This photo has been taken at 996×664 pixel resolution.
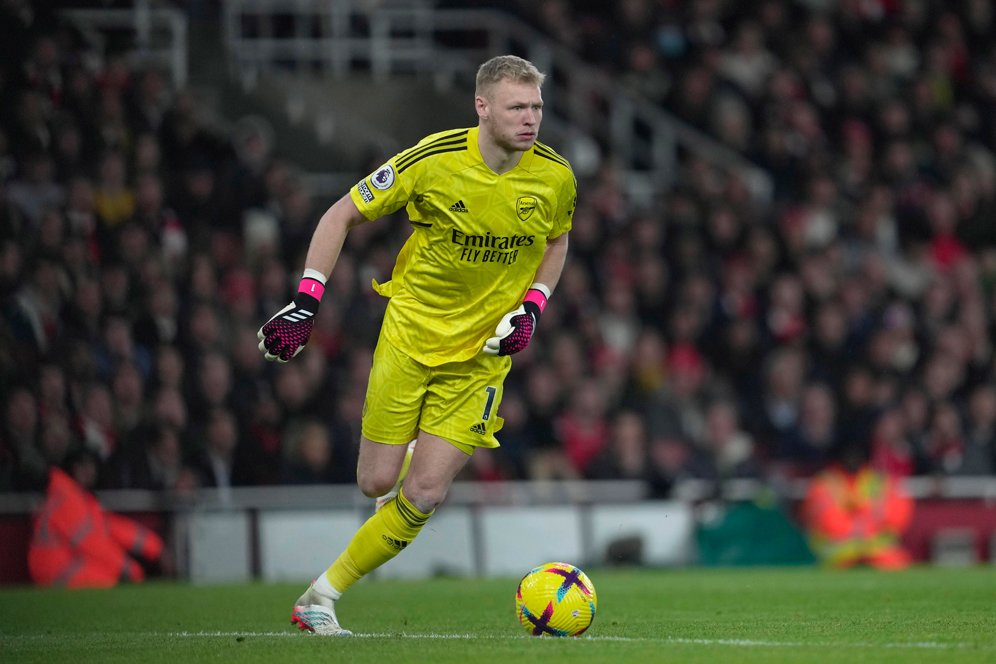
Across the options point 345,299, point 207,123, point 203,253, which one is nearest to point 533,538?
point 345,299

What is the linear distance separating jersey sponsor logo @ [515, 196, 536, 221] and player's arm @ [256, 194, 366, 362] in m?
0.68

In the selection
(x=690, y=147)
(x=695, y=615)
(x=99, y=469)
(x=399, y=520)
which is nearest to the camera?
(x=399, y=520)

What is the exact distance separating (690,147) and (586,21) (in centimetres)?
189

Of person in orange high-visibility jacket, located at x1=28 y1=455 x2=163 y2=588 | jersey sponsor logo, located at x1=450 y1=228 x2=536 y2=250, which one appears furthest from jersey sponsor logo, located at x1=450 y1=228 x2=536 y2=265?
person in orange high-visibility jacket, located at x1=28 y1=455 x2=163 y2=588

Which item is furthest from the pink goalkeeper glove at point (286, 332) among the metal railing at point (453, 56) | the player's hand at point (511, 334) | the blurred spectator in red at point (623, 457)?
the metal railing at point (453, 56)

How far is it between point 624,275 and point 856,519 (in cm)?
332

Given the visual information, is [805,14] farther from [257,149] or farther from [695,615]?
[695,615]

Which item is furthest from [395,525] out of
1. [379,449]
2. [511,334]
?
[511,334]

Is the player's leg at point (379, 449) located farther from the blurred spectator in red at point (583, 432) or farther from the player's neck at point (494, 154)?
the blurred spectator in red at point (583, 432)

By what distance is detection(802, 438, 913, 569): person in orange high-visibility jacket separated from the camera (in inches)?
581

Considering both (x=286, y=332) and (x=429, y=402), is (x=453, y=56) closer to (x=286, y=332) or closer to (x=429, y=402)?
(x=429, y=402)

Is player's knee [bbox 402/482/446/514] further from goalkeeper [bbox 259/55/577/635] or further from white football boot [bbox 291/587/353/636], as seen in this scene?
white football boot [bbox 291/587/353/636]

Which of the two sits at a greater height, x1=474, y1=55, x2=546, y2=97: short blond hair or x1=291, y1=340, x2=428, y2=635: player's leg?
x1=474, y1=55, x2=546, y2=97: short blond hair

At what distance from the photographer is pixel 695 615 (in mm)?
8539
